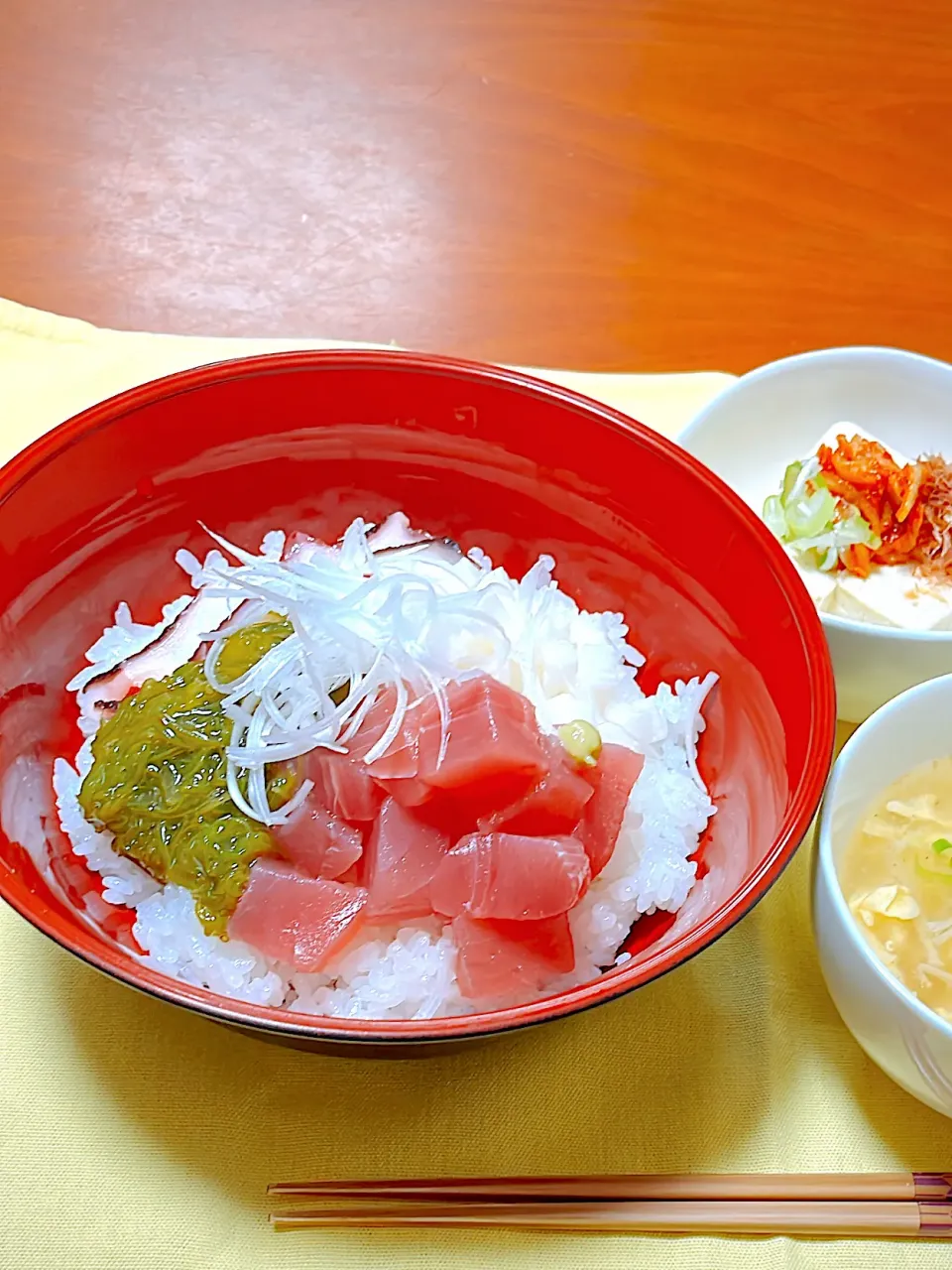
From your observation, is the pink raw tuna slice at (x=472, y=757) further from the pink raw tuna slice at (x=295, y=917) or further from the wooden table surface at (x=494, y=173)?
the wooden table surface at (x=494, y=173)

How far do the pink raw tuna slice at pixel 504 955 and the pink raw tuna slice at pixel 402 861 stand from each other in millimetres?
67

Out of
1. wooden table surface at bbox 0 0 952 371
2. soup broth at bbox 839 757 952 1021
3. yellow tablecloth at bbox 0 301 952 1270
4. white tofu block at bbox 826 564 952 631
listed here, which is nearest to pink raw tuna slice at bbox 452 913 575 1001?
yellow tablecloth at bbox 0 301 952 1270

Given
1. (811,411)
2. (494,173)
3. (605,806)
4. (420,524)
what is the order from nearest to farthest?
(605,806), (420,524), (811,411), (494,173)

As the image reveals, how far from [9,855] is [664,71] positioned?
95.1 inches

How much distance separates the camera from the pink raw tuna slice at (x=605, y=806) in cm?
141

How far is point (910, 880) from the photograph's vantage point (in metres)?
1.48

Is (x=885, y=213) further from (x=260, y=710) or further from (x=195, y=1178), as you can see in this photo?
(x=195, y=1178)

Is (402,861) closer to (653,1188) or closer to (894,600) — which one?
(653,1188)

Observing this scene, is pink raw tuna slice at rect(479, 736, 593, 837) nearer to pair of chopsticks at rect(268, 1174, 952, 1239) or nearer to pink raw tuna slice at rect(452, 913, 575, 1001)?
pink raw tuna slice at rect(452, 913, 575, 1001)

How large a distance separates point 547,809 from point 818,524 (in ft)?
2.67

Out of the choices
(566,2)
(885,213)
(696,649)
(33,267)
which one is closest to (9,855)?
(696,649)

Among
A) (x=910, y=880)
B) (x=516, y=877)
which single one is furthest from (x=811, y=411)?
(x=516, y=877)

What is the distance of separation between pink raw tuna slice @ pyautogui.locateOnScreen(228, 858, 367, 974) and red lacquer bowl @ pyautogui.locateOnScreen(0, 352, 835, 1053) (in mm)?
172

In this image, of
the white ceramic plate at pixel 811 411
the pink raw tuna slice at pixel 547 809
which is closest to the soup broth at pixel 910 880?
the pink raw tuna slice at pixel 547 809
